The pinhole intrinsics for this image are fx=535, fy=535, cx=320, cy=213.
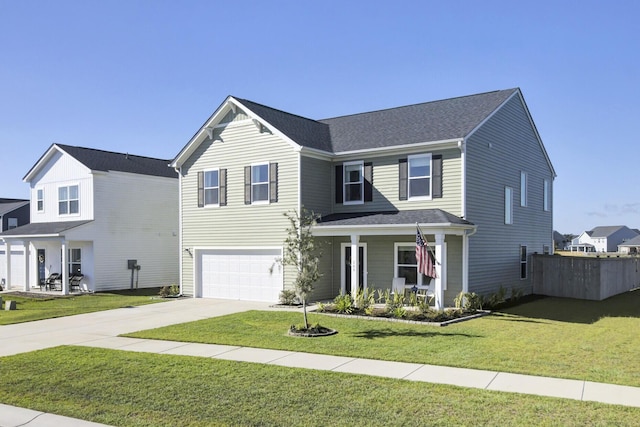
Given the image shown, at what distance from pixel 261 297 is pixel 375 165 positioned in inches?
276

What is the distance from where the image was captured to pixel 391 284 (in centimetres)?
1977

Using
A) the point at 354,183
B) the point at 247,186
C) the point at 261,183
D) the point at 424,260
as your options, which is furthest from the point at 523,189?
the point at 247,186

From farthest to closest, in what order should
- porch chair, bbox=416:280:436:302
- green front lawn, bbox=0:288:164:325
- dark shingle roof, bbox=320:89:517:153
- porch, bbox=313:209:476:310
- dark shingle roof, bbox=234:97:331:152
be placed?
dark shingle roof, bbox=234:97:331:152
dark shingle roof, bbox=320:89:517:153
green front lawn, bbox=0:288:164:325
porch chair, bbox=416:280:436:302
porch, bbox=313:209:476:310

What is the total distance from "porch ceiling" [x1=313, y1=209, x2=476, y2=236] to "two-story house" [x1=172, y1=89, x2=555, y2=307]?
5 cm

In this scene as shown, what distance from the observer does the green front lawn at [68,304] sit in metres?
18.4

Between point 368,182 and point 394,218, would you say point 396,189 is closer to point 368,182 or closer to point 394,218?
point 368,182

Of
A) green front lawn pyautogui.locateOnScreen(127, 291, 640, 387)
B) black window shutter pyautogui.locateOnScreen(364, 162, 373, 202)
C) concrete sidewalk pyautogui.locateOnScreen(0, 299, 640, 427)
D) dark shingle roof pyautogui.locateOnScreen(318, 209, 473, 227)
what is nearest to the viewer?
Answer: concrete sidewalk pyautogui.locateOnScreen(0, 299, 640, 427)

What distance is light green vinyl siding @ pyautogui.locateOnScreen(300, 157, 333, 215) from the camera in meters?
20.6

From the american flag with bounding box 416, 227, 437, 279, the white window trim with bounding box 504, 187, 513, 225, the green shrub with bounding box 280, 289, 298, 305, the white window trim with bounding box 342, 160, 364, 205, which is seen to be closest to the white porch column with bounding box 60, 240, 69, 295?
the green shrub with bounding box 280, 289, 298, 305

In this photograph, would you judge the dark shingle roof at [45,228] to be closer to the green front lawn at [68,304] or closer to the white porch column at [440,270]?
the green front lawn at [68,304]

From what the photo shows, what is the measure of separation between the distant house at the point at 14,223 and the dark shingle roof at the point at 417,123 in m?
21.3

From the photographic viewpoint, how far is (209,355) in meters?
11.3

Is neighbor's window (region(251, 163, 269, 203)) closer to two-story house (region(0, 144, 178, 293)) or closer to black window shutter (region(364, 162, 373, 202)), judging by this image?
black window shutter (region(364, 162, 373, 202))

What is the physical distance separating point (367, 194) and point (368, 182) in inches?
18.5
